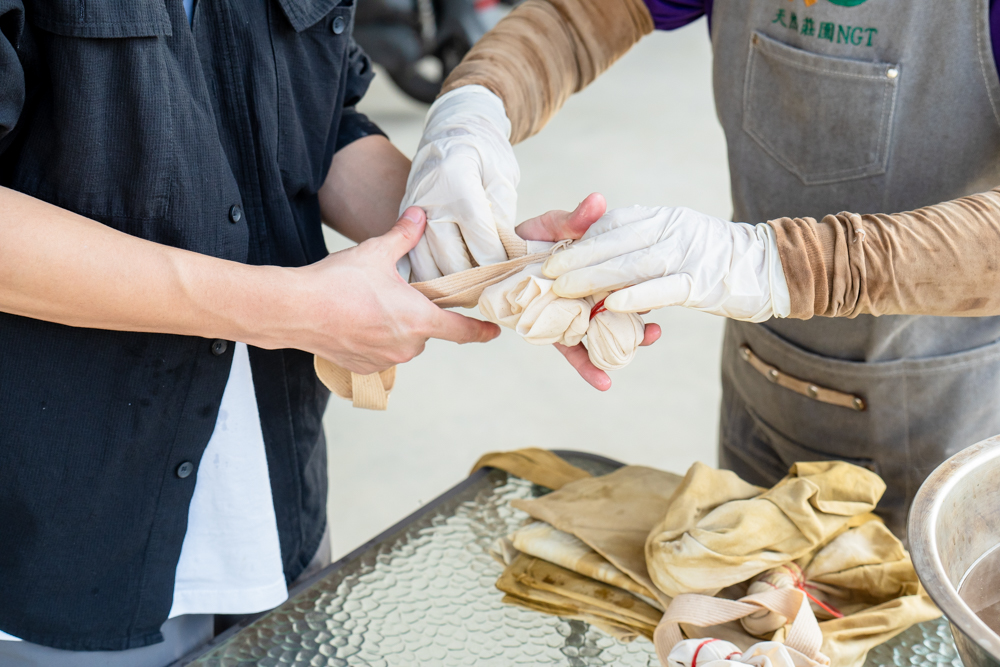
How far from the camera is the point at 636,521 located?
958 millimetres

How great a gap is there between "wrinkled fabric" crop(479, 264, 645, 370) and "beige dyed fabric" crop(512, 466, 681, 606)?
182 mm

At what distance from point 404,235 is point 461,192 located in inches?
3.1

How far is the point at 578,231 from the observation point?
94 centimetres

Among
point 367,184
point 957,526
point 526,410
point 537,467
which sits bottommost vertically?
point 526,410

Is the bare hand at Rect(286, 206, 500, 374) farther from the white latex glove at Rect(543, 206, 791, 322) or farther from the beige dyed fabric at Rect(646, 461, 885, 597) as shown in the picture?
the beige dyed fabric at Rect(646, 461, 885, 597)

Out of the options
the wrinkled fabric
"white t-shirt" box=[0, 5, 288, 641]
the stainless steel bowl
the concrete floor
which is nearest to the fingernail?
the wrinkled fabric

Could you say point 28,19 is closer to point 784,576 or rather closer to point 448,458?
point 784,576

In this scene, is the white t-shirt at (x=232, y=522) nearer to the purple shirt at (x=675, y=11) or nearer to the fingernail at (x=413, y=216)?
the fingernail at (x=413, y=216)

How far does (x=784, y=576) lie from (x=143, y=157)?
72cm

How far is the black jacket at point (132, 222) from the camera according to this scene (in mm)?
767

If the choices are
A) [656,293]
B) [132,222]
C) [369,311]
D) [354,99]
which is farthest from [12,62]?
[656,293]

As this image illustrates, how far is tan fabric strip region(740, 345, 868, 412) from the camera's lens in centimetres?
108

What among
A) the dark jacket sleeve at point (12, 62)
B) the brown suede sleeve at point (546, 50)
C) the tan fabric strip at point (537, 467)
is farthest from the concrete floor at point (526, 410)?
the dark jacket sleeve at point (12, 62)

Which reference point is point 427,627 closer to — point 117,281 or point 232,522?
point 232,522
